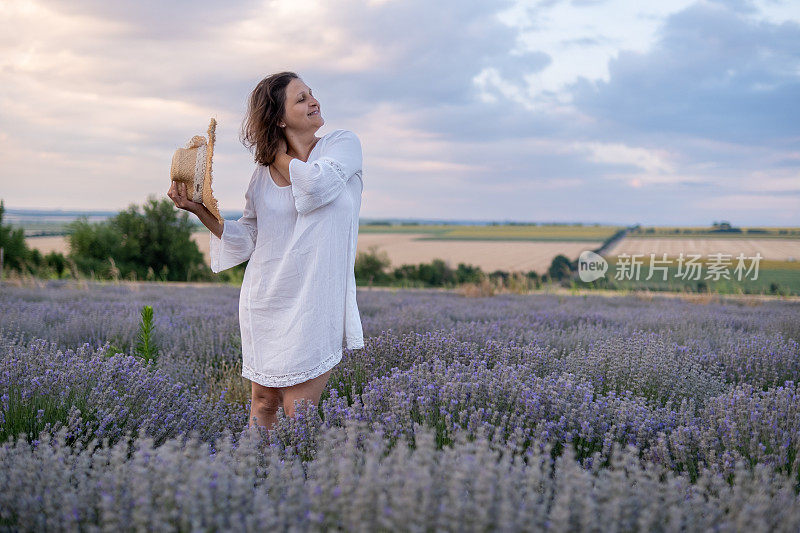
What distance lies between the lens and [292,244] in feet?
8.03

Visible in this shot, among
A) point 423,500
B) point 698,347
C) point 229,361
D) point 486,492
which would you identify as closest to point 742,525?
point 486,492

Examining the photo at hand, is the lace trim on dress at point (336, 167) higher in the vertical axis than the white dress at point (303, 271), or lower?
higher

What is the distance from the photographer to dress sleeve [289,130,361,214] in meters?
2.28

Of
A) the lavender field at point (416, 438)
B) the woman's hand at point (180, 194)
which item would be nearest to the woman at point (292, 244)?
the woman's hand at point (180, 194)

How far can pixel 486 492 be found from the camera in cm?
129

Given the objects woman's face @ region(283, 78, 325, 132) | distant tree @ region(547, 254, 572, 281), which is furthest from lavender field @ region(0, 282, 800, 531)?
distant tree @ region(547, 254, 572, 281)

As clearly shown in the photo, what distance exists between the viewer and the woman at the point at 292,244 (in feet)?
7.98

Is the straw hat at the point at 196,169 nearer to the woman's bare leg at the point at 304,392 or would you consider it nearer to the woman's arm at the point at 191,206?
the woman's arm at the point at 191,206

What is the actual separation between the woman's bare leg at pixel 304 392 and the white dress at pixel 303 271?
0.23ft

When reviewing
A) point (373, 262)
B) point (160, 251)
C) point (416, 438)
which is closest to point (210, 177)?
point (416, 438)

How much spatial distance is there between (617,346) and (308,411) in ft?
7.54

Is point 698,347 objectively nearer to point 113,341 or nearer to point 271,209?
point 271,209

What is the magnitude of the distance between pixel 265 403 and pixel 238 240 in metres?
0.77

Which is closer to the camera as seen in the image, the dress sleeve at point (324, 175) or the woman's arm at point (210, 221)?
the dress sleeve at point (324, 175)
